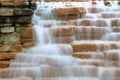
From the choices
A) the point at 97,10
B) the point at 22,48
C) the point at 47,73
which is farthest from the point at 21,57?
the point at 97,10

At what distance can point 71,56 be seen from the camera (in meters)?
5.27

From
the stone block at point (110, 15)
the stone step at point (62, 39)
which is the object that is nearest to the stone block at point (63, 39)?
the stone step at point (62, 39)

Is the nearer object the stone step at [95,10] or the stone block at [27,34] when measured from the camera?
the stone block at [27,34]

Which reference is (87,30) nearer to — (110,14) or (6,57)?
(110,14)

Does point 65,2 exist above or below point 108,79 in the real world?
above

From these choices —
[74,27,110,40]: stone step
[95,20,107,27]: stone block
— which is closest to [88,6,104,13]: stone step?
[95,20,107,27]: stone block

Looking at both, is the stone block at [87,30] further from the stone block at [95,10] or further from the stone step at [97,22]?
the stone block at [95,10]

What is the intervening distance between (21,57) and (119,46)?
176 centimetres

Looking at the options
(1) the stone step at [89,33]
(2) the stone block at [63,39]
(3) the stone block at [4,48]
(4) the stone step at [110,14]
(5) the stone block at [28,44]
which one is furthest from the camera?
(4) the stone step at [110,14]

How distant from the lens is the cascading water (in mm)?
4961

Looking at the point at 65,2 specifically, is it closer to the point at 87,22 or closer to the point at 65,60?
the point at 87,22

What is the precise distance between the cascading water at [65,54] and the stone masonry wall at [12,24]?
0.20 m

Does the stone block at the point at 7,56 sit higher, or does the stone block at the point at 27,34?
the stone block at the point at 27,34

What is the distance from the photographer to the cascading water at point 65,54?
4.96 m
